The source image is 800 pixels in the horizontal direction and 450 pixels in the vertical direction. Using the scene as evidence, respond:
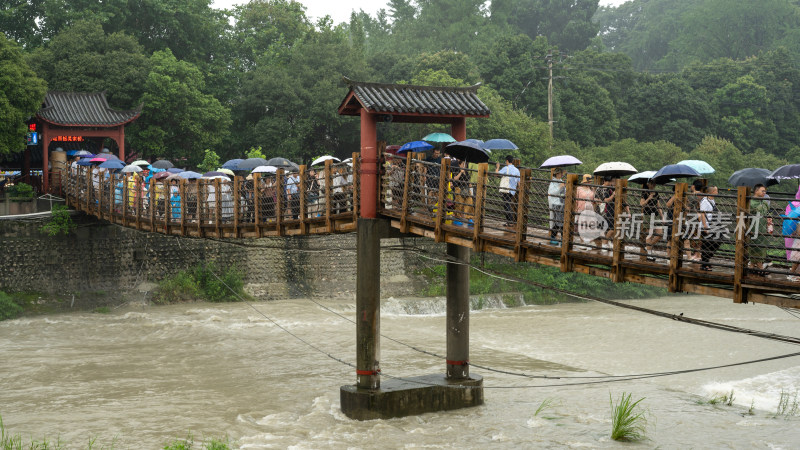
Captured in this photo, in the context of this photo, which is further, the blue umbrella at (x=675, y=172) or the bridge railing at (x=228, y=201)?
the bridge railing at (x=228, y=201)

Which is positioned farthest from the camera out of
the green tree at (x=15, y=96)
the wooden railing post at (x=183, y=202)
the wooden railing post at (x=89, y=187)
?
the green tree at (x=15, y=96)

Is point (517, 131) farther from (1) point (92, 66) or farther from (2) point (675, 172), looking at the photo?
(2) point (675, 172)

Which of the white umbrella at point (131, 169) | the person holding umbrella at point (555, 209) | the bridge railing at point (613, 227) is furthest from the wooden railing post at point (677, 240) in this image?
the white umbrella at point (131, 169)

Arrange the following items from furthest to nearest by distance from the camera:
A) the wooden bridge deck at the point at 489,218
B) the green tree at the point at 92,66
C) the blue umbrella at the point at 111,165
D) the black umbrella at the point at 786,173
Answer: the green tree at the point at 92,66, the blue umbrella at the point at 111,165, the black umbrella at the point at 786,173, the wooden bridge deck at the point at 489,218

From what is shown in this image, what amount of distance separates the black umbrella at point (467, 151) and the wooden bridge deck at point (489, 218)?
0.85 ft

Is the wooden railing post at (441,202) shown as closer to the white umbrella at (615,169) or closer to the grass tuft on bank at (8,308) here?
the white umbrella at (615,169)

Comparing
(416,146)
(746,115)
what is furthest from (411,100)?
(746,115)

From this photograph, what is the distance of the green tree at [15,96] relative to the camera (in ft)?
88.4

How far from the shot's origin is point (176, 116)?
35.5 metres

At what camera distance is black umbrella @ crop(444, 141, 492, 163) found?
48.5ft

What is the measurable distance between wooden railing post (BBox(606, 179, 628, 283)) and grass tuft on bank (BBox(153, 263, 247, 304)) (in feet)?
66.7

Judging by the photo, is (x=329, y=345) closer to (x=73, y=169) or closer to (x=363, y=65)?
(x=73, y=169)

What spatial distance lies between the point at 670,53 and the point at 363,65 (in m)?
39.3

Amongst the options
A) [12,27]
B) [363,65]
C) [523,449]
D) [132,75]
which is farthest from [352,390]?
[12,27]
